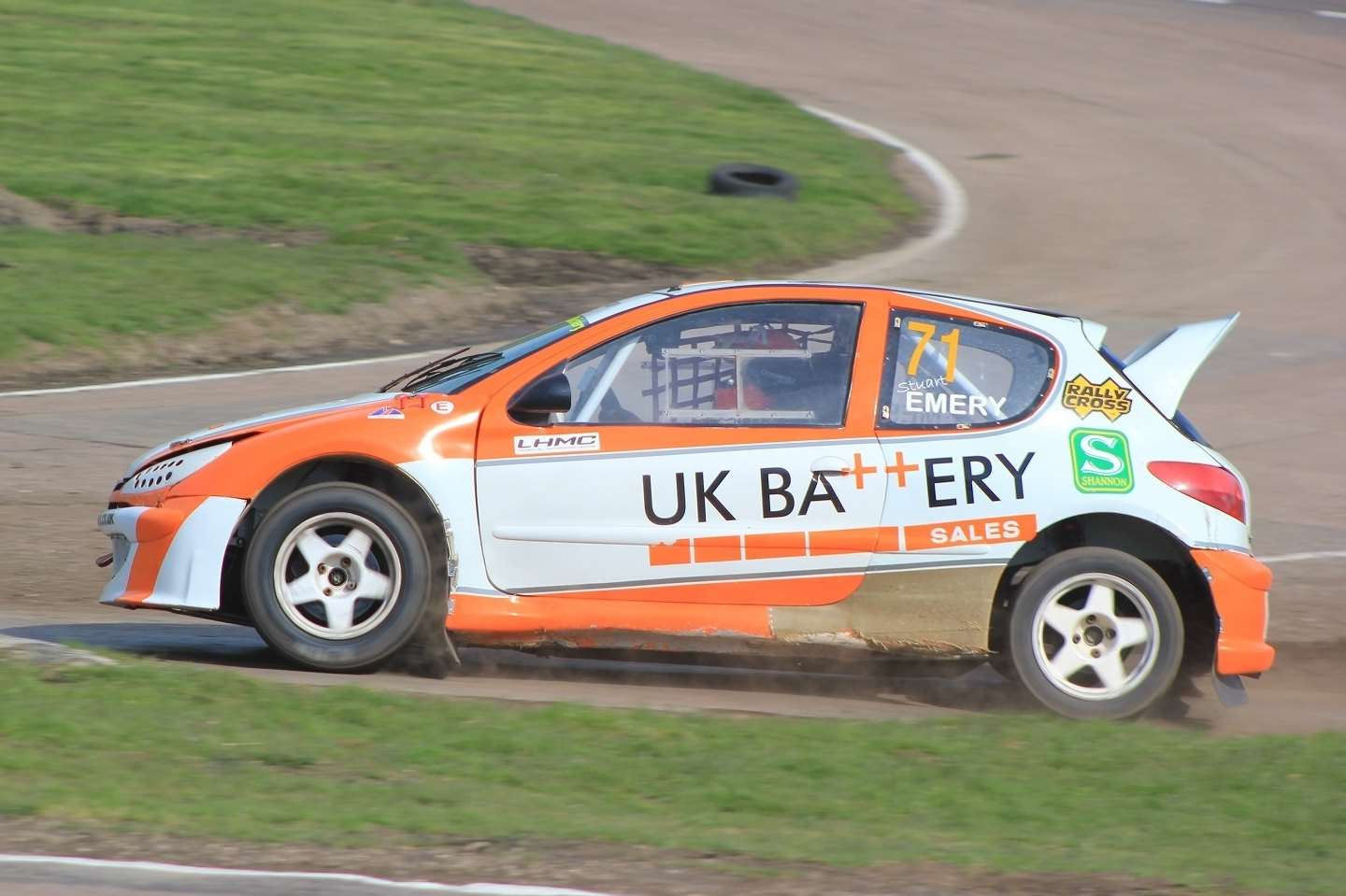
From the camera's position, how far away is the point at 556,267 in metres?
18.2

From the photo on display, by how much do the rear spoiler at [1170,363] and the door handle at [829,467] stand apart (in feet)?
4.01

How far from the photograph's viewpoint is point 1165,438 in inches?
287

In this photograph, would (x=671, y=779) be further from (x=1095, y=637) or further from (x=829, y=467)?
(x=1095, y=637)

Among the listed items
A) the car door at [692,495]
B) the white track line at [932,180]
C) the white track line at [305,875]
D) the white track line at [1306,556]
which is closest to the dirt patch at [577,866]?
the white track line at [305,875]

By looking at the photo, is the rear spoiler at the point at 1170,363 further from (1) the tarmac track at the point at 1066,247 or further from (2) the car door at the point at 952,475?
(1) the tarmac track at the point at 1066,247

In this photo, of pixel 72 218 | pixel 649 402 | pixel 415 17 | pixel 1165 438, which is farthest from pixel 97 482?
pixel 415 17

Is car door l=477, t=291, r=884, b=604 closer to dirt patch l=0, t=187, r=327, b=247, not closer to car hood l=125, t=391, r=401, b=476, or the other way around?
car hood l=125, t=391, r=401, b=476

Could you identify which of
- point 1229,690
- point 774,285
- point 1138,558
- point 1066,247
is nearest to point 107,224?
point 1066,247

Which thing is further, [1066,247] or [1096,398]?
[1066,247]

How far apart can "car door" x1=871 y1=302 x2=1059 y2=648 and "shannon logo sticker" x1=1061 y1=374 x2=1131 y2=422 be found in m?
0.10

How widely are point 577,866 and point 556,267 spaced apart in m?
13.4

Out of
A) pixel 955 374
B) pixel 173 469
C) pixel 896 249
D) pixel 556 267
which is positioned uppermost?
pixel 896 249

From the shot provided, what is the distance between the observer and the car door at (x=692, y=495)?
23.4 ft

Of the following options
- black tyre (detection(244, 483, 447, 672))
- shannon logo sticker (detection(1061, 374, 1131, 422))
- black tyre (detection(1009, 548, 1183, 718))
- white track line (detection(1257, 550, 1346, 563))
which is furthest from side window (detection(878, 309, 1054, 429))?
white track line (detection(1257, 550, 1346, 563))
